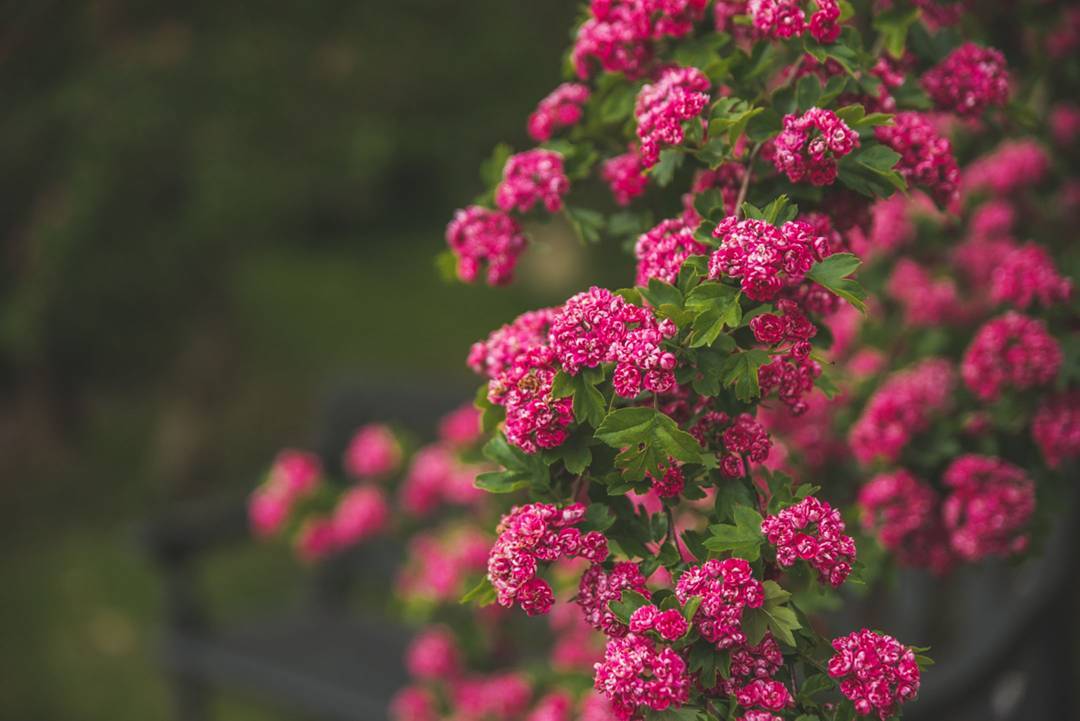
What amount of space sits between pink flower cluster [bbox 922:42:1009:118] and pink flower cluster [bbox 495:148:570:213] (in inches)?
21.3

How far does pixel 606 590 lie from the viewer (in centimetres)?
121

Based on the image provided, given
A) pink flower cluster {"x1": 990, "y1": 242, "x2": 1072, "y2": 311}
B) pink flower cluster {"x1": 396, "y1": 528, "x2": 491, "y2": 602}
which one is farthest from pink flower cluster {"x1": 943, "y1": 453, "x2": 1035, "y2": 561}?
pink flower cluster {"x1": 396, "y1": 528, "x2": 491, "y2": 602}

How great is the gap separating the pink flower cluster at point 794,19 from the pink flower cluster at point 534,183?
0.33m

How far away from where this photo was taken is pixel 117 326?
5.50 metres

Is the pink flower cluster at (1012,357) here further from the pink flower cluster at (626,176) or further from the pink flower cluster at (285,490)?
the pink flower cluster at (285,490)

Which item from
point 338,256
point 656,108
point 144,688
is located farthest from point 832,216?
point 338,256

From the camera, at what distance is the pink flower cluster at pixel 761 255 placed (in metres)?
1.16

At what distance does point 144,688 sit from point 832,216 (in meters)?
4.24

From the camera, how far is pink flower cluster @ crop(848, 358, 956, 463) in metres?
1.89

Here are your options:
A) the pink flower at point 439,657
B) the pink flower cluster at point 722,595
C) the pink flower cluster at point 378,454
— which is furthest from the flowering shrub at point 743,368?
the pink flower cluster at point 378,454

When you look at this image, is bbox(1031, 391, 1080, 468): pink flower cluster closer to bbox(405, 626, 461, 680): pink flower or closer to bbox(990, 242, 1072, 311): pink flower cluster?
bbox(990, 242, 1072, 311): pink flower cluster

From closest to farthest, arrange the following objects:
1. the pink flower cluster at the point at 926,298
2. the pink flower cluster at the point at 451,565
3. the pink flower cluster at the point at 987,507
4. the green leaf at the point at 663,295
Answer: the green leaf at the point at 663,295, the pink flower cluster at the point at 987,507, the pink flower cluster at the point at 926,298, the pink flower cluster at the point at 451,565

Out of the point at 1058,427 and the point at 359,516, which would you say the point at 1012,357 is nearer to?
the point at 1058,427

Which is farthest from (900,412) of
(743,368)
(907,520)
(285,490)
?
(285,490)
